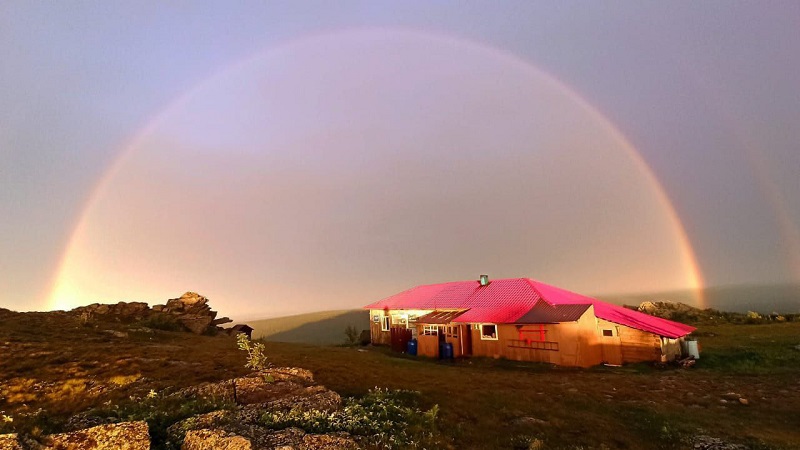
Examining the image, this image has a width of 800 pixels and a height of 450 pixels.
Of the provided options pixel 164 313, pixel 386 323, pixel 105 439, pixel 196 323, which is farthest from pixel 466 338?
pixel 164 313

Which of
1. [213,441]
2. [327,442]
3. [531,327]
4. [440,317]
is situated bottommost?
[531,327]

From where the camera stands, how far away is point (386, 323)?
50906mm

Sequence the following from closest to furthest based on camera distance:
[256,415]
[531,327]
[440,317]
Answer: [256,415]
[531,327]
[440,317]

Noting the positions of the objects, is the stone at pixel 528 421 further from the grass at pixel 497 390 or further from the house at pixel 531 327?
the house at pixel 531 327

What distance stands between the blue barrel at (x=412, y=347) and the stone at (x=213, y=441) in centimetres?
3280

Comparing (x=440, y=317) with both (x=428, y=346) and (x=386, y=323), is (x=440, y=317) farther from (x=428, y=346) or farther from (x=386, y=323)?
(x=386, y=323)

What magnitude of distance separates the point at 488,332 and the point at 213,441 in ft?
99.4

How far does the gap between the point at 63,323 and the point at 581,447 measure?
141ft

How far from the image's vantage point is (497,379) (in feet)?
79.9

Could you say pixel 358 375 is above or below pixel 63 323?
below

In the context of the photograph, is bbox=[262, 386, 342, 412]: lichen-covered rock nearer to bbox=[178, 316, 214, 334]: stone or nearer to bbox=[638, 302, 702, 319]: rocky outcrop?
bbox=[178, 316, 214, 334]: stone

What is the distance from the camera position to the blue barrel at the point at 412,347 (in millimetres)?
41438

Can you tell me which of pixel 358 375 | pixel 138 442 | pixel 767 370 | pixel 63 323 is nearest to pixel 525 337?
pixel 767 370

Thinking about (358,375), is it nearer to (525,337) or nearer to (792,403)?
(525,337)
